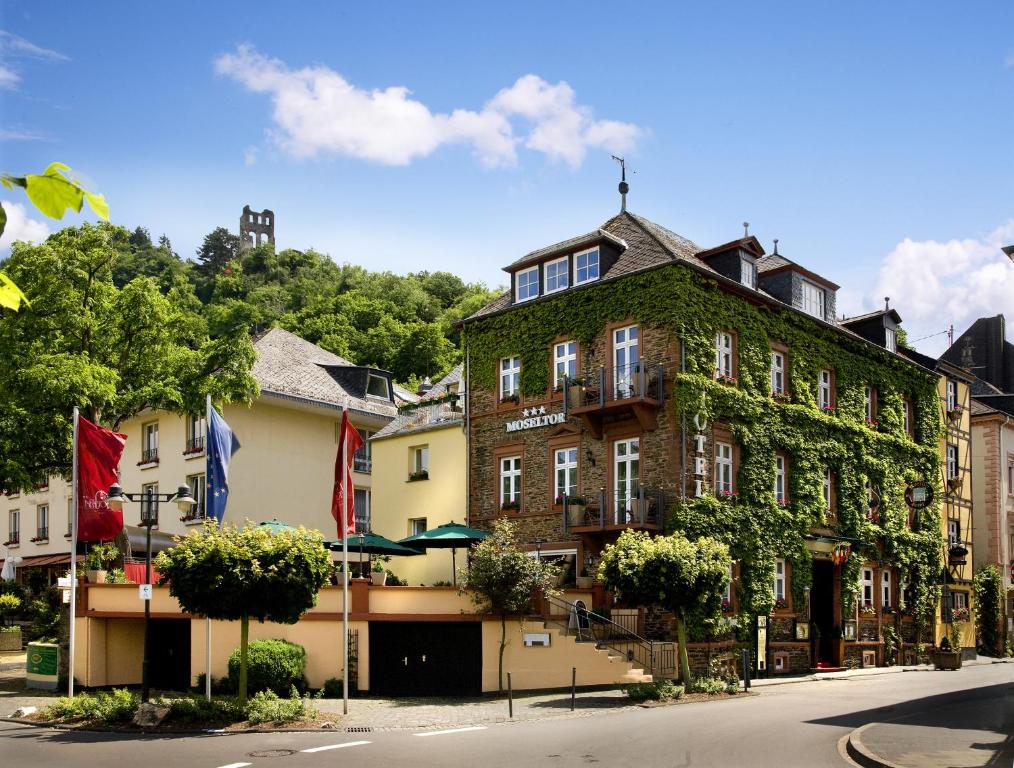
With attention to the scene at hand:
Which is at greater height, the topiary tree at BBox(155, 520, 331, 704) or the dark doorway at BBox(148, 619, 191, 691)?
the topiary tree at BBox(155, 520, 331, 704)

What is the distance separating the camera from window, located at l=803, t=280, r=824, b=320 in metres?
36.5

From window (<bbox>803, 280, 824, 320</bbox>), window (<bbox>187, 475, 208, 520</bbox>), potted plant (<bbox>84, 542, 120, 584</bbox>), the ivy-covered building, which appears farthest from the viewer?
window (<bbox>187, 475, 208, 520</bbox>)

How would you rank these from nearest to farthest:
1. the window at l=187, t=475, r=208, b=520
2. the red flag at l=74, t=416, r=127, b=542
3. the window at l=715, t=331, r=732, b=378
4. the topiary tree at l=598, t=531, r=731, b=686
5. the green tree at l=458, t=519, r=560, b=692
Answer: the red flag at l=74, t=416, r=127, b=542 → the topiary tree at l=598, t=531, r=731, b=686 → the green tree at l=458, t=519, r=560, b=692 → the window at l=715, t=331, r=732, b=378 → the window at l=187, t=475, r=208, b=520

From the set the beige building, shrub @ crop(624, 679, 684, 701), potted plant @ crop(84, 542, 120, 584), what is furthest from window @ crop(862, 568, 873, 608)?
potted plant @ crop(84, 542, 120, 584)

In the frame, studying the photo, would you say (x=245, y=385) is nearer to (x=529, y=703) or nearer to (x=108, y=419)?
(x=108, y=419)

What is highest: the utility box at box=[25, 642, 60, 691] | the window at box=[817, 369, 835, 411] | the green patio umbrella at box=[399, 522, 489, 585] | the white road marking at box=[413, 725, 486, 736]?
the window at box=[817, 369, 835, 411]

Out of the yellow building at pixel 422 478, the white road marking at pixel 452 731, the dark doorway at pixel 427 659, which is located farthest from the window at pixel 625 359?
the white road marking at pixel 452 731

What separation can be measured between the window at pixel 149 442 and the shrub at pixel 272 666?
20802 mm

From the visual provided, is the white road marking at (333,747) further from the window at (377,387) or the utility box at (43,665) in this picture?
the window at (377,387)

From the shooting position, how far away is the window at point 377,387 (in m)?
49.0

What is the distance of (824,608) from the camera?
35.5 metres

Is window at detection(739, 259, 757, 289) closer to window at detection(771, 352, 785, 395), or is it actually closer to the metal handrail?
window at detection(771, 352, 785, 395)

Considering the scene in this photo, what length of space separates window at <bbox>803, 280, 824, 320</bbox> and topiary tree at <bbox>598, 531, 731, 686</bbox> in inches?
543

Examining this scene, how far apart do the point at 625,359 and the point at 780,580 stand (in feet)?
26.6
